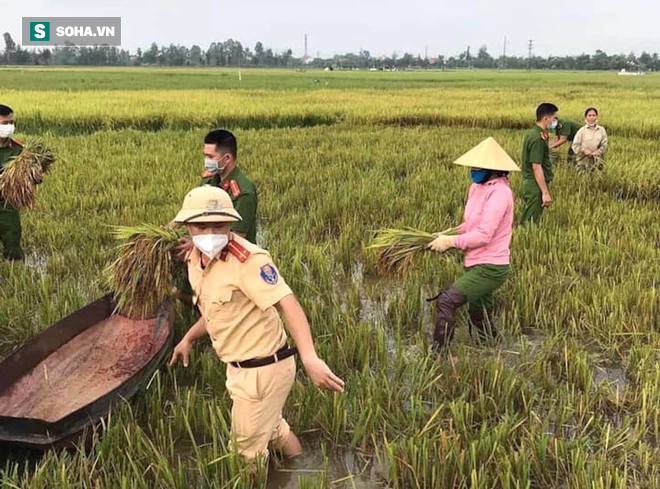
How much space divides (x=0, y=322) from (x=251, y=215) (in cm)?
170

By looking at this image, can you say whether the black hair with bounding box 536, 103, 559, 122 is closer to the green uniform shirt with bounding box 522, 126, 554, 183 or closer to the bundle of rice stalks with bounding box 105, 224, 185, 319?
the green uniform shirt with bounding box 522, 126, 554, 183

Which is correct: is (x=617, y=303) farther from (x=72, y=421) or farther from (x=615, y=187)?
(x=615, y=187)

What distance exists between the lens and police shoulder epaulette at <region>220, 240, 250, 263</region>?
215cm

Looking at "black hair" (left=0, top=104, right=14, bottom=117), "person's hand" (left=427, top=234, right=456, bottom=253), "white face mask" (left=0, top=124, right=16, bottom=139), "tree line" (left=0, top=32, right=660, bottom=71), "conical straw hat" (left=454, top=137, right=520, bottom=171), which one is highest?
"tree line" (left=0, top=32, right=660, bottom=71)

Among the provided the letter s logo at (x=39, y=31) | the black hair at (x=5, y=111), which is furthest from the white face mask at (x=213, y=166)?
the letter s logo at (x=39, y=31)

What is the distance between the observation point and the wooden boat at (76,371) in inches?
91.4

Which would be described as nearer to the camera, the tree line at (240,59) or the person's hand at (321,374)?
the person's hand at (321,374)

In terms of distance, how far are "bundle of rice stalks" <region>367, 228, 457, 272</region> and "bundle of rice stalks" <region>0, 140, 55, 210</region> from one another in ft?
8.93

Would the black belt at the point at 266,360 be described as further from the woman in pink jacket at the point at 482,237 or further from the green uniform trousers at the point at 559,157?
the green uniform trousers at the point at 559,157

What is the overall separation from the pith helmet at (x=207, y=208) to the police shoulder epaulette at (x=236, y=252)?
103 mm

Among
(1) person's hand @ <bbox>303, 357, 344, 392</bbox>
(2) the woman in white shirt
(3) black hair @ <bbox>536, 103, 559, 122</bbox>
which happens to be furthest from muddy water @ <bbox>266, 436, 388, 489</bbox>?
(2) the woman in white shirt

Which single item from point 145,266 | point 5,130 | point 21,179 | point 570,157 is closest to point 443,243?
point 145,266

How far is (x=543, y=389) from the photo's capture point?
9.74 ft

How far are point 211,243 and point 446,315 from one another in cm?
172
